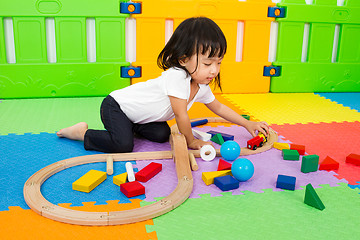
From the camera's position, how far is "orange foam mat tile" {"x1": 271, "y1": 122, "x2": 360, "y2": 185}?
1321mm

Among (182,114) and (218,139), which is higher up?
(182,114)

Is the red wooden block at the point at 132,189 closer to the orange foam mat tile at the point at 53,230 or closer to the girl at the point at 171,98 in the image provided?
the orange foam mat tile at the point at 53,230

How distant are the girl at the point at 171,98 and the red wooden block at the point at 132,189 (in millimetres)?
320

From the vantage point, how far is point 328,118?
6.35ft

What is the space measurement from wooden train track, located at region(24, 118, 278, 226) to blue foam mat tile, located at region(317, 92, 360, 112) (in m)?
1.06

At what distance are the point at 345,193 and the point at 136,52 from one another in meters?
1.50

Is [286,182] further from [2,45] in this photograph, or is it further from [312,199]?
[2,45]

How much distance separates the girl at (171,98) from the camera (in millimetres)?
1291

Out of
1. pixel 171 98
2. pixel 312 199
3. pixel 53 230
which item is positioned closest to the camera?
pixel 53 230

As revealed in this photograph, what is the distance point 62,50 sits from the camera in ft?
7.18

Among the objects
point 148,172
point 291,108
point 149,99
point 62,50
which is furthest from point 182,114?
point 62,50

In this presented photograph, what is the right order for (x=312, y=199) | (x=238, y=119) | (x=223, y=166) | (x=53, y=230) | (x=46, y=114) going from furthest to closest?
1. (x=46, y=114)
2. (x=238, y=119)
3. (x=223, y=166)
4. (x=312, y=199)
5. (x=53, y=230)

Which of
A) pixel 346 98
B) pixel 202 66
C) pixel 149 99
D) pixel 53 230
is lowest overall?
pixel 53 230

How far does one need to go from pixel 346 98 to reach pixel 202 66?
4.75ft
